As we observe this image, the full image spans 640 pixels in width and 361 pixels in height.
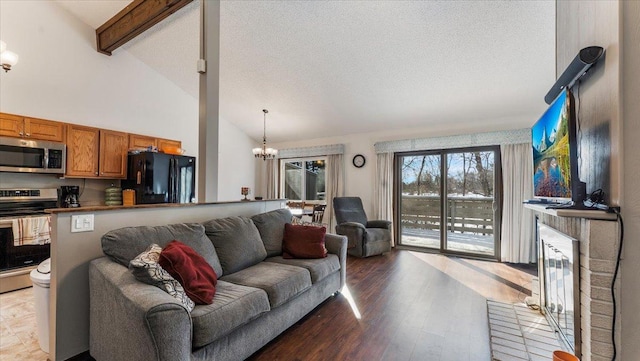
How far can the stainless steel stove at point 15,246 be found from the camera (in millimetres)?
3041

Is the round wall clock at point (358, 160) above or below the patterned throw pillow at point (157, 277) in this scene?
above

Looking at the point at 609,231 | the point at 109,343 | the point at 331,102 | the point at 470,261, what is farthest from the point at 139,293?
the point at 470,261

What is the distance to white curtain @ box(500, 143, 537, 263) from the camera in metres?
4.18

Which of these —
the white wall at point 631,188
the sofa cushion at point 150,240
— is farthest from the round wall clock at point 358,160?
the white wall at point 631,188

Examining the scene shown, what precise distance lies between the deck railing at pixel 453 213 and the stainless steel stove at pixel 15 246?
539 cm

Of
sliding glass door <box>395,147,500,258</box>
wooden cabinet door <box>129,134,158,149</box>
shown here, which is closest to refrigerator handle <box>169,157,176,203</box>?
wooden cabinet door <box>129,134,158,149</box>

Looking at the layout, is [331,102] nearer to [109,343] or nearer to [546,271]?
[546,271]

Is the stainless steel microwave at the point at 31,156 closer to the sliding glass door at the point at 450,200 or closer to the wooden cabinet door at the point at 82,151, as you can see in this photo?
the wooden cabinet door at the point at 82,151

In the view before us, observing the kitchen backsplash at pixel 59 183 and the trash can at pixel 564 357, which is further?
the kitchen backsplash at pixel 59 183

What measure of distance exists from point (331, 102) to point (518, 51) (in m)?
2.61

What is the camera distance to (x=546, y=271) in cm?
240

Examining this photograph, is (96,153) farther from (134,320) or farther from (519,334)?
(519,334)

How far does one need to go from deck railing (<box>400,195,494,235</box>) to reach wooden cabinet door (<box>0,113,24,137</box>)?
5834mm

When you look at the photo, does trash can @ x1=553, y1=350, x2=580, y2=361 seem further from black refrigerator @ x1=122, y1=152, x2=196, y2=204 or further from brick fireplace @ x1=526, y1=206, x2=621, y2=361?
black refrigerator @ x1=122, y1=152, x2=196, y2=204
